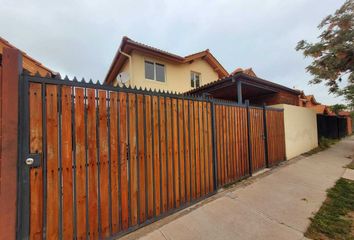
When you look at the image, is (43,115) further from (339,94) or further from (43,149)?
(339,94)

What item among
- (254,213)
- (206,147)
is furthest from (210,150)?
(254,213)

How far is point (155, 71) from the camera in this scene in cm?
1116

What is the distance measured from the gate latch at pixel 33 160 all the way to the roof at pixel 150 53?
8713mm

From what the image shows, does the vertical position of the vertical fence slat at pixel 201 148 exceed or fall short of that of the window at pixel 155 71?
it falls short

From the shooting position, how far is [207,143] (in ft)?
14.6

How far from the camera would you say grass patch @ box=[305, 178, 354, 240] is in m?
2.93

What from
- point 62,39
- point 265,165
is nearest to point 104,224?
point 265,165

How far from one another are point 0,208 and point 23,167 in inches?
17.6

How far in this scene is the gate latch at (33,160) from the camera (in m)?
2.16

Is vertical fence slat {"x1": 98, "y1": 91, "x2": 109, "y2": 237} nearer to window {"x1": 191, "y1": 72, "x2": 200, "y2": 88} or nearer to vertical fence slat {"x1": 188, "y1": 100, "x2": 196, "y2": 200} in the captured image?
vertical fence slat {"x1": 188, "y1": 100, "x2": 196, "y2": 200}

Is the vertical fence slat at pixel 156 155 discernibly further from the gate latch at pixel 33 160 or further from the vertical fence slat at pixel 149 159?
the gate latch at pixel 33 160

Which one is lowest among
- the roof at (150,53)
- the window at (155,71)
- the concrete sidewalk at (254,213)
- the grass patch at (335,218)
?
the grass patch at (335,218)

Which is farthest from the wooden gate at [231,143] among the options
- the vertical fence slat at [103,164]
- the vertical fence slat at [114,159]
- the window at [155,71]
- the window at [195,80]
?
the window at [195,80]

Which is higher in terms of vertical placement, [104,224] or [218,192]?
[104,224]
